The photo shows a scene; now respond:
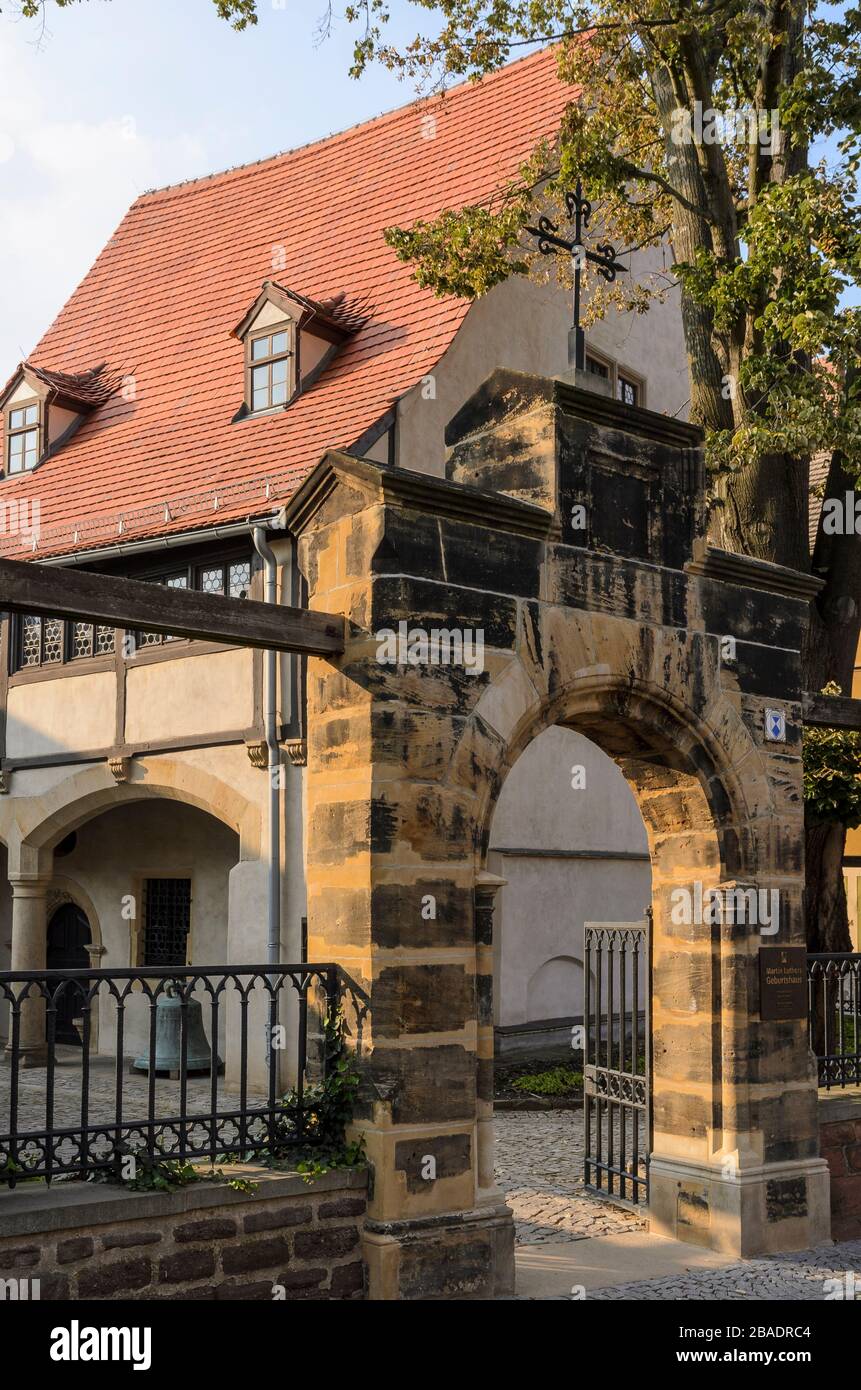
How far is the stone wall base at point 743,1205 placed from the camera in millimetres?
7418

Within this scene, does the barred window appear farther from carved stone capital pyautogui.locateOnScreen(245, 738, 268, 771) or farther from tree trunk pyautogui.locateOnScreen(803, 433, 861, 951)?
tree trunk pyautogui.locateOnScreen(803, 433, 861, 951)

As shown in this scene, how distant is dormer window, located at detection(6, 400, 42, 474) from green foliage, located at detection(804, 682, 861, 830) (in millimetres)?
10697

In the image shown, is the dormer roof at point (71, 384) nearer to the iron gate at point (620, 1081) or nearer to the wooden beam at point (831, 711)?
the iron gate at point (620, 1081)

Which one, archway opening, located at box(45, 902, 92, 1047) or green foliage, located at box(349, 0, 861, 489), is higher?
green foliage, located at box(349, 0, 861, 489)

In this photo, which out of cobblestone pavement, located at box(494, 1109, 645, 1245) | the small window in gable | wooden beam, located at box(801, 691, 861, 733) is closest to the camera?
cobblestone pavement, located at box(494, 1109, 645, 1245)

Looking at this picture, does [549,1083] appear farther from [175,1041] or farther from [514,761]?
[514,761]

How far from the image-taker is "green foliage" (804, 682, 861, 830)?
9242mm

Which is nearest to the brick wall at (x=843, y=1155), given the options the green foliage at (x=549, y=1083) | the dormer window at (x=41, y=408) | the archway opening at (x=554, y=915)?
the archway opening at (x=554, y=915)

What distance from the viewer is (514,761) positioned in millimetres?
6598

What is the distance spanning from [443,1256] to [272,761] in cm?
745

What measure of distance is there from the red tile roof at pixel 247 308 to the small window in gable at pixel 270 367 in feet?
1.02

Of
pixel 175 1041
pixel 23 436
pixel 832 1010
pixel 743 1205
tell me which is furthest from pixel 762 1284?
pixel 23 436

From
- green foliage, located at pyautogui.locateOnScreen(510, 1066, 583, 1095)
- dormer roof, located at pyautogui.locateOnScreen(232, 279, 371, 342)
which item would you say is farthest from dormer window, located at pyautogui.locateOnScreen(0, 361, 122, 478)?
green foliage, located at pyautogui.locateOnScreen(510, 1066, 583, 1095)

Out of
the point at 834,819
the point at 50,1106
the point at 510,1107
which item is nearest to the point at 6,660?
the point at 510,1107
